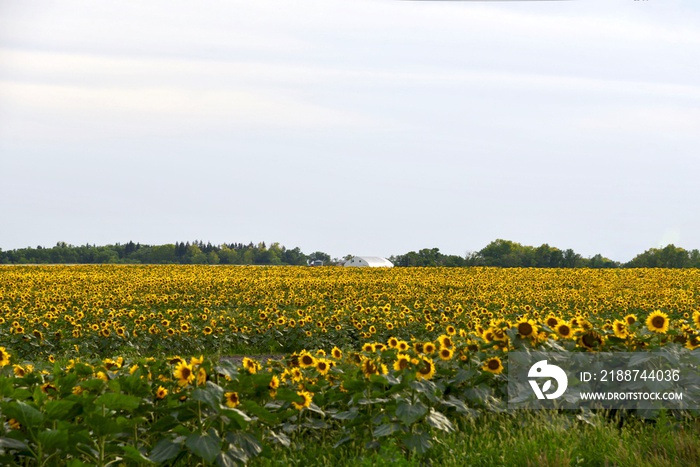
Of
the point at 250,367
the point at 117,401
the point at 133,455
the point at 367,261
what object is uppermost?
the point at 367,261

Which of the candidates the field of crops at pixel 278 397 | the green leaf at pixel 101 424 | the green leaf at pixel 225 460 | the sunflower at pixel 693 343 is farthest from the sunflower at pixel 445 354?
the green leaf at pixel 101 424

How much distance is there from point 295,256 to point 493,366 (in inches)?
3516

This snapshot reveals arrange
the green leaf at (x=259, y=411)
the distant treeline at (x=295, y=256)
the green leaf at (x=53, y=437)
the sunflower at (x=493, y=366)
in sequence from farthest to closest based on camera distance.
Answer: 1. the distant treeline at (x=295, y=256)
2. the sunflower at (x=493, y=366)
3. the green leaf at (x=259, y=411)
4. the green leaf at (x=53, y=437)

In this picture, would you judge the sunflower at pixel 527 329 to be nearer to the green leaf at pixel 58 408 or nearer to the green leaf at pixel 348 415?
the green leaf at pixel 348 415

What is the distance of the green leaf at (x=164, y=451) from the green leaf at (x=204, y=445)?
173 mm

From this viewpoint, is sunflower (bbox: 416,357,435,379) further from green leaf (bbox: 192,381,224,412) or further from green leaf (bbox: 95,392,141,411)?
green leaf (bbox: 95,392,141,411)

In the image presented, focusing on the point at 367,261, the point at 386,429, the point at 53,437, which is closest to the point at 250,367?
the point at 386,429

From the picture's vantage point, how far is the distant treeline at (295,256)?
6438 cm

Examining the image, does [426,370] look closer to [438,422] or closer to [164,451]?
[438,422]

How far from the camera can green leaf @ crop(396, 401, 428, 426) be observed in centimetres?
692

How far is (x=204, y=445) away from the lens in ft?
20.2

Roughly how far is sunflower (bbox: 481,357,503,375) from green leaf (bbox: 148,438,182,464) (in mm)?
3520

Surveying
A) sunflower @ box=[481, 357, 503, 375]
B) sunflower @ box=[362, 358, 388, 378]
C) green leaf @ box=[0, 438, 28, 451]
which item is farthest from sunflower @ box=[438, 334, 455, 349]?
green leaf @ box=[0, 438, 28, 451]

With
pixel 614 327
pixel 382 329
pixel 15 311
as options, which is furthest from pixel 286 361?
pixel 15 311
